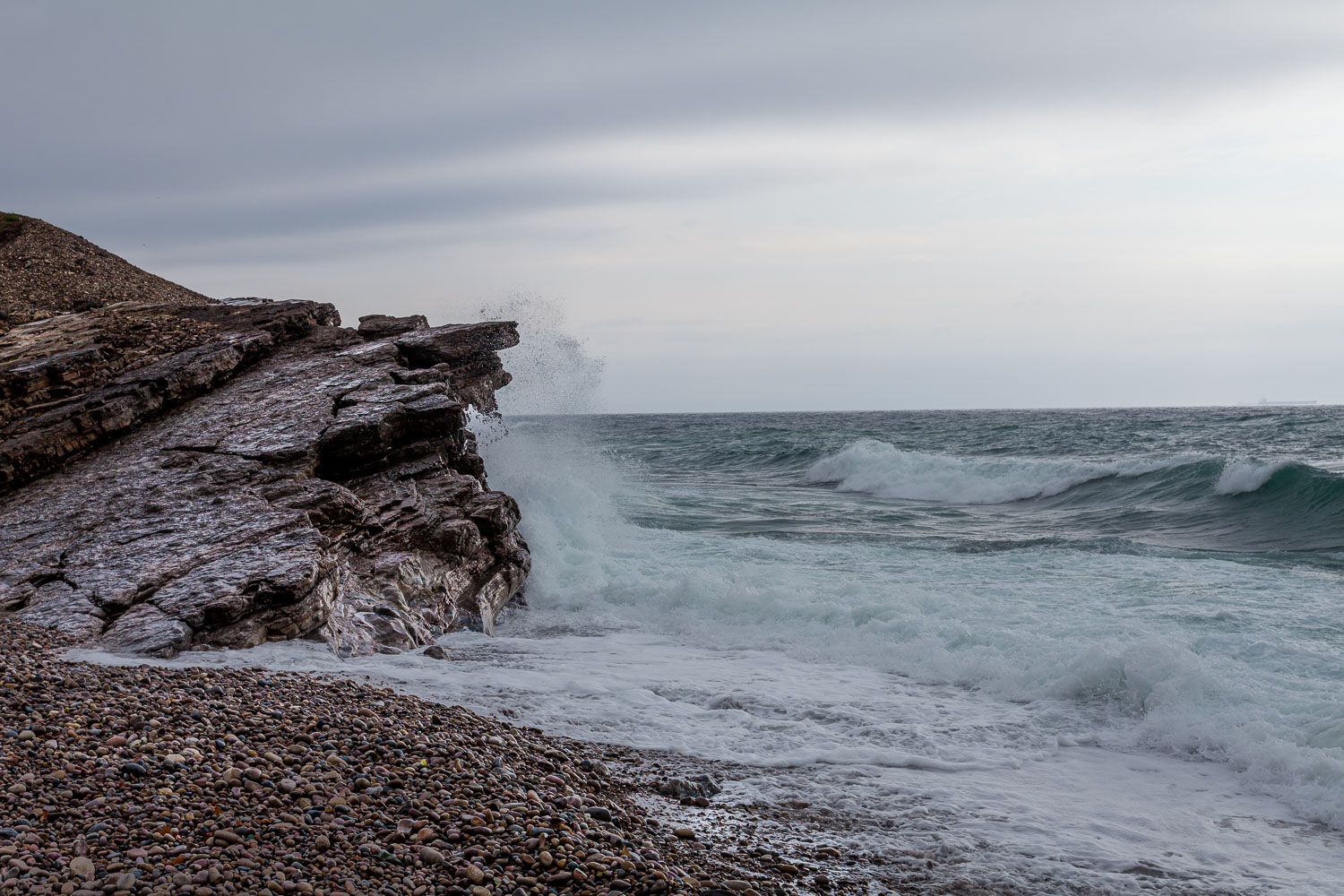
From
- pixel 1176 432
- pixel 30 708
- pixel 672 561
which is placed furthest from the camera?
pixel 1176 432

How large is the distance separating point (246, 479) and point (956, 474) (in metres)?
21.4

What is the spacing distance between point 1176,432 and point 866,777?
4237cm

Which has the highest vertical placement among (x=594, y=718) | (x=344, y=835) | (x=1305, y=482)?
(x=1305, y=482)

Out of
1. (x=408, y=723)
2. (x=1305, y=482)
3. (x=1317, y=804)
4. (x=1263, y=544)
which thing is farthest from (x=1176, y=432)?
(x=408, y=723)

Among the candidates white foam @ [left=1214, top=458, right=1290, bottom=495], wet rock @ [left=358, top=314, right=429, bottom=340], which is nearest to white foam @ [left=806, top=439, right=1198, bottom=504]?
white foam @ [left=1214, top=458, right=1290, bottom=495]

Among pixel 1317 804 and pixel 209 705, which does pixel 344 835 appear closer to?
pixel 209 705

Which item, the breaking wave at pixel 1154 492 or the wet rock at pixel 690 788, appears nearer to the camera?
the wet rock at pixel 690 788

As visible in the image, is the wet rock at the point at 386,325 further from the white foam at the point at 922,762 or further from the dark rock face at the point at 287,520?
the white foam at the point at 922,762

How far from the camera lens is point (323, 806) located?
163 inches

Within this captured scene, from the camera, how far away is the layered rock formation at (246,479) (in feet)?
25.3

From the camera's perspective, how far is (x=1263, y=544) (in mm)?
14164

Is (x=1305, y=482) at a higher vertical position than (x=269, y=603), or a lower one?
higher

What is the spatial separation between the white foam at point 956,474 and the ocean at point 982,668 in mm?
4532

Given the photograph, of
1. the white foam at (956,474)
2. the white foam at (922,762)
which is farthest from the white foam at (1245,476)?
the white foam at (922,762)
